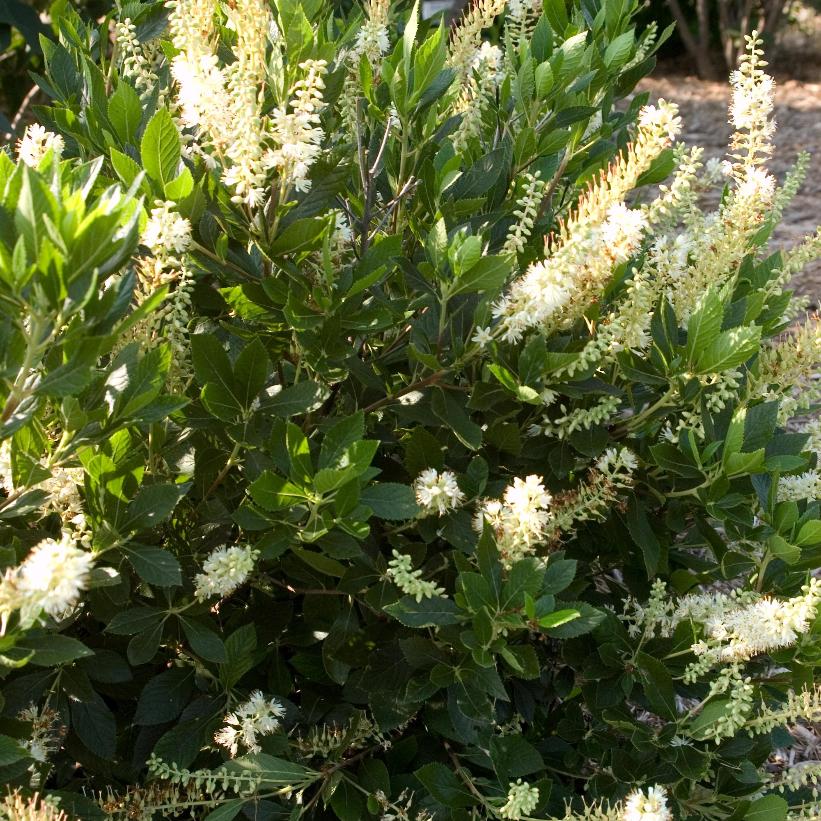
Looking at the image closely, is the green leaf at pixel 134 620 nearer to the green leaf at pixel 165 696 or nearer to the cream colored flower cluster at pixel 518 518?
the green leaf at pixel 165 696

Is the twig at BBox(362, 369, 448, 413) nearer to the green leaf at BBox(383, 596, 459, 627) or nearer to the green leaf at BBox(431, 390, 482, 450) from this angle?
the green leaf at BBox(431, 390, 482, 450)

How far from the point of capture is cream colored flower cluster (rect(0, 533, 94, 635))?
51.6 inches

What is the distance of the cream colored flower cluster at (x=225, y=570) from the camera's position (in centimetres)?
162

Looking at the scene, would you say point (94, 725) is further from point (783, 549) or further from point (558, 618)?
point (783, 549)

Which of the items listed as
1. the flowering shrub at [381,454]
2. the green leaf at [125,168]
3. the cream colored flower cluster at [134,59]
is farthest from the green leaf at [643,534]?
the cream colored flower cluster at [134,59]

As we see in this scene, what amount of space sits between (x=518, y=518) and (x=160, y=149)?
2.63ft

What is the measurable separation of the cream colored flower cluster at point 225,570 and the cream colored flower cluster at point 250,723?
22 cm

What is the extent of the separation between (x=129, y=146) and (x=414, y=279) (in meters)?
0.53

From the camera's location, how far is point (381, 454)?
1955mm

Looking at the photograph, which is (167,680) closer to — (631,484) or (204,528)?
(204,528)

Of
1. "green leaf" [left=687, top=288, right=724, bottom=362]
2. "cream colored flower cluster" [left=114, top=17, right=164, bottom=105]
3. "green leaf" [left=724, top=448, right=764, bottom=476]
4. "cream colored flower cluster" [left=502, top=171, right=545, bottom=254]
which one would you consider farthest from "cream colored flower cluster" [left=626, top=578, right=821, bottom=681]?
"cream colored flower cluster" [left=114, top=17, right=164, bottom=105]

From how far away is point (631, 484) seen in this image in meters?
1.94

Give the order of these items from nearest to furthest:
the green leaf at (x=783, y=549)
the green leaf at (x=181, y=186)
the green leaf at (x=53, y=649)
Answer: the green leaf at (x=53, y=649), the green leaf at (x=181, y=186), the green leaf at (x=783, y=549)

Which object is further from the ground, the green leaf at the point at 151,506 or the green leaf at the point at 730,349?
the green leaf at the point at 730,349
